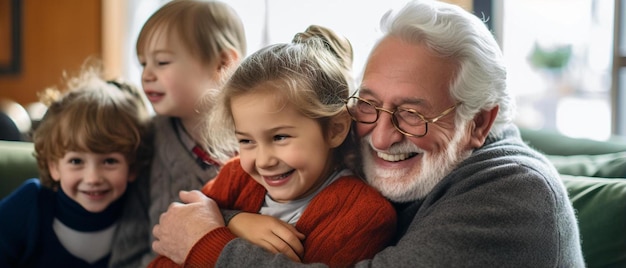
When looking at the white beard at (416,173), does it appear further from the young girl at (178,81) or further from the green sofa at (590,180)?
the young girl at (178,81)

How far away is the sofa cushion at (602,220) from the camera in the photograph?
5.73ft

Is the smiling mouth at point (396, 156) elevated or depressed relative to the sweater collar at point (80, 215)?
elevated

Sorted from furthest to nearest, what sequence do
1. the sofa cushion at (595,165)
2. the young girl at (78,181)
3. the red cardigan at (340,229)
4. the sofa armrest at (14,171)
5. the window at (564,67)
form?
the window at (564,67) < the sofa armrest at (14,171) < the young girl at (78,181) < the sofa cushion at (595,165) < the red cardigan at (340,229)

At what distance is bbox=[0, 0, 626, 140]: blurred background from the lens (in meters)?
3.62

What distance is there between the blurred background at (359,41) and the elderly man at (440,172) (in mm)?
197

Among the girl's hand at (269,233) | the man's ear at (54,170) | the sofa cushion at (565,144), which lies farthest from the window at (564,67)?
the girl's hand at (269,233)

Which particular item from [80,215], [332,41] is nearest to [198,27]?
[332,41]

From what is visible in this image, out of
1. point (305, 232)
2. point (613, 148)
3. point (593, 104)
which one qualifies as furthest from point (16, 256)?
point (593, 104)

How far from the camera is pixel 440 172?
1661mm

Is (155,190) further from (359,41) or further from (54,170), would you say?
(359,41)

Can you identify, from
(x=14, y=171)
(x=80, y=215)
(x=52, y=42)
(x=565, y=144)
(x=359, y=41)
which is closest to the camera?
(x=80, y=215)

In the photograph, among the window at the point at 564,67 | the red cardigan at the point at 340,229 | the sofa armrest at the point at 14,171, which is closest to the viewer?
the red cardigan at the point at 340,229

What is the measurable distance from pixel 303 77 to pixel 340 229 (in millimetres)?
344

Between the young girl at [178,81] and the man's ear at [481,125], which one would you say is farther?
the young girl at [178,81]
